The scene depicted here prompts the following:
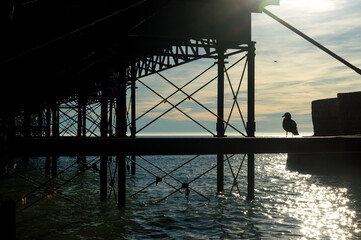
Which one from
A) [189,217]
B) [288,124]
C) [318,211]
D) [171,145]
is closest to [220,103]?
[189,217]

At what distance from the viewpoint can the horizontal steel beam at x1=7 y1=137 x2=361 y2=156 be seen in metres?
2.74

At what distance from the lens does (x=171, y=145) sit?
9.48ft

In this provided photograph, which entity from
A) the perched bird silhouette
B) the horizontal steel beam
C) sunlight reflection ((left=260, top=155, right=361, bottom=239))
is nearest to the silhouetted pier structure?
the horizontal steel beam

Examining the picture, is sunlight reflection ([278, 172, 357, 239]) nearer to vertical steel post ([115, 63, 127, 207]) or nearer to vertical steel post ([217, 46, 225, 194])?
vertical steel post ([217, 46, 225, 194])

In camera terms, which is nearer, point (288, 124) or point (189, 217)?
point (189, 217)

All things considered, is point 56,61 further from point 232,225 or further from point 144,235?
point 232,225

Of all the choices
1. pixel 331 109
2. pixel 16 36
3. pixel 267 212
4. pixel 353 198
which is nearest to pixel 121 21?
pixel 16 36

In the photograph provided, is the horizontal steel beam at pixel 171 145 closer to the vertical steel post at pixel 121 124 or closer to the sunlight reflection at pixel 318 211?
the sunlight reflection at pixel 318 211

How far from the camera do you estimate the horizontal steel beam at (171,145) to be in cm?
274

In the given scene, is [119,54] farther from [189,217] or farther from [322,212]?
[322,212]

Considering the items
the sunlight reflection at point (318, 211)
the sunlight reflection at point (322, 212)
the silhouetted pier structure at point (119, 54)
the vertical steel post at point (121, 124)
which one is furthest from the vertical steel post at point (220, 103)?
the vertical steel post at point (121, 124)

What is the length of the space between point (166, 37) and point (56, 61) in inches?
180

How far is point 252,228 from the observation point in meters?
11.1

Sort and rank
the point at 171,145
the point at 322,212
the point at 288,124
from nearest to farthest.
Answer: the point at 171,145 → the point at 322,212 → the point at 288,124
